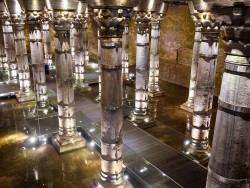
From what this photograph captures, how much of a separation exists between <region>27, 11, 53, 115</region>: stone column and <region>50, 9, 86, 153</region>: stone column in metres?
2.29

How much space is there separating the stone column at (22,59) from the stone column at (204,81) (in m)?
6.70

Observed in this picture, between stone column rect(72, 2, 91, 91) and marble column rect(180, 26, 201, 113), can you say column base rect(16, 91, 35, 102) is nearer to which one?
stone column rect(72, 2, 91, 91)

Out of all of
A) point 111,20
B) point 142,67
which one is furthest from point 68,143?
point 111,20

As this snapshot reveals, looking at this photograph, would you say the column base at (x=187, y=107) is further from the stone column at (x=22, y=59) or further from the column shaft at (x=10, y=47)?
the column shaft at (x=10, y=47)

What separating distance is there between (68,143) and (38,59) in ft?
11.7

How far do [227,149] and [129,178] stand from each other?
3629 mm

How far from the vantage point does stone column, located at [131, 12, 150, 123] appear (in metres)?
7.63

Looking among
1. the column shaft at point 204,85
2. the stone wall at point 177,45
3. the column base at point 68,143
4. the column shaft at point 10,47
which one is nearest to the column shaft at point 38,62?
the column base at point 68,143

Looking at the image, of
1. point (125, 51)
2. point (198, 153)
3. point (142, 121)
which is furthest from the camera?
point (125, 51)

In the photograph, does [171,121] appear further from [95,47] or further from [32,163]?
[95,47]

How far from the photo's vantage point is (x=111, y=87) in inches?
164

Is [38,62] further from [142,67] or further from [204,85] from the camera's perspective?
[204,85]

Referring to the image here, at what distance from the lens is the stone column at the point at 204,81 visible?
17.9ft

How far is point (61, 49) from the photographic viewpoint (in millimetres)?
5887
